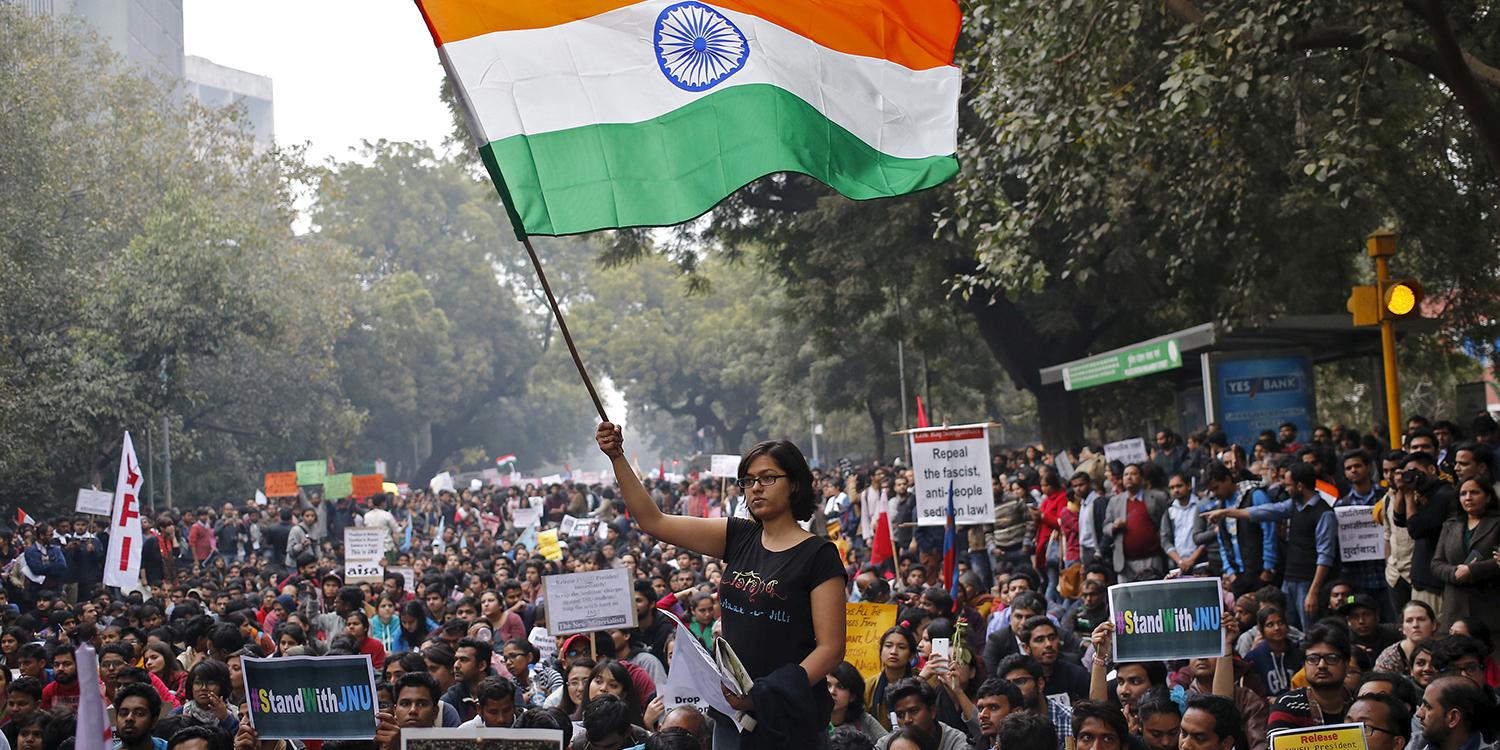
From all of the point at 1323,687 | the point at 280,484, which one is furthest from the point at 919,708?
the point at 280,484

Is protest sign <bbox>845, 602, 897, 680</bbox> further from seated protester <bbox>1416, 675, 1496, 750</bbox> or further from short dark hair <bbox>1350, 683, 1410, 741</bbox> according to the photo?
seated protester <bbox>1416, 675, 1496, 750</bbox>

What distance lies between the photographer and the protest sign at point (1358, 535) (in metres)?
11.1

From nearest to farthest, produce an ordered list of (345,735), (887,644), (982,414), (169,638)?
1. (345,735)
2. (887,644)
3. (169,638)
4. (982,414)

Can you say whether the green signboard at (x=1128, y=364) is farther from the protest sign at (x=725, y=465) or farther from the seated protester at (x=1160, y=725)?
the seated protester at (x=1160, y=725)

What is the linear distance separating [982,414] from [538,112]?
139 ft

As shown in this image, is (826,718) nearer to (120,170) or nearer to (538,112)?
(538,112)

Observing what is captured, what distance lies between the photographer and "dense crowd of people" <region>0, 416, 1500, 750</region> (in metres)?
6.71

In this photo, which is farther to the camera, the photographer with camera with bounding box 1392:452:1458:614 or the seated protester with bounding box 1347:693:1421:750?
the photographer with camera with bounding box 1392:452:1458:614

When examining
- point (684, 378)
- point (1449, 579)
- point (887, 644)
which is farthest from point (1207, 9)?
point (684, 378)

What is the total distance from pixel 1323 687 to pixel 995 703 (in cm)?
152

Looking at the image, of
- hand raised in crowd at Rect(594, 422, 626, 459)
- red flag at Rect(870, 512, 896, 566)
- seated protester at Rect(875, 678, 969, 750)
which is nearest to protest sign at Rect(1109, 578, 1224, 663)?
seated protester at Rect(875, 678, 969, 750)

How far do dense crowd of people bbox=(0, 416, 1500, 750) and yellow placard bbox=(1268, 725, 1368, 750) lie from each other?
814 mm

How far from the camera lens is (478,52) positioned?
574 centimetres

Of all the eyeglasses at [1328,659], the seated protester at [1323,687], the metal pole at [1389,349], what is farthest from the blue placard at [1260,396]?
the eyeglasses at [1328,659]
